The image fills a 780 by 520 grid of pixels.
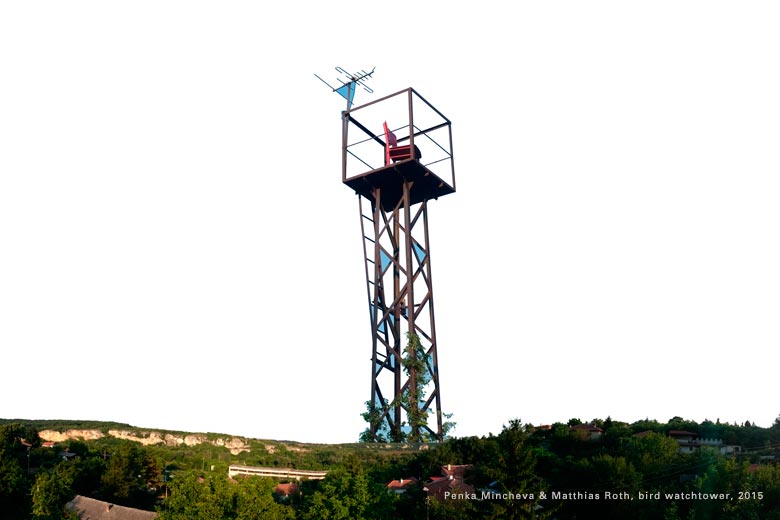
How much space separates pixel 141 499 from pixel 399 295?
23.4 meters

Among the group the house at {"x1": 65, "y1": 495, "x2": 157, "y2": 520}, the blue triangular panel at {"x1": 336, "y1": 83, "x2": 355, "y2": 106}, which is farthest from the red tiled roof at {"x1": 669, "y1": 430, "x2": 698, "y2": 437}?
the house at {"x1": 65, "y1": 495, "x2": 157, "y2": 520}

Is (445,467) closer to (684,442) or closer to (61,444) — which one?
(684,442)

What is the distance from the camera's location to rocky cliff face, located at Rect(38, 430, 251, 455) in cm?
5978

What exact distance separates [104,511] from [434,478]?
61.8 feet

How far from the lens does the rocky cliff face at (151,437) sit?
59.8 meters

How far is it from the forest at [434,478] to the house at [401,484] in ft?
0.61

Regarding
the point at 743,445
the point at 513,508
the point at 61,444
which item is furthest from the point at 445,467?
the point at 61,444

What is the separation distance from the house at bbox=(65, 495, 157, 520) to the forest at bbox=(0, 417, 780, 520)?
3.33 feet

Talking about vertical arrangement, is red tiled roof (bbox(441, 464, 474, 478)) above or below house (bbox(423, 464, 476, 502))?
above

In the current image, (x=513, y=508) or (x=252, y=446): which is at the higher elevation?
(x=252, y=446)

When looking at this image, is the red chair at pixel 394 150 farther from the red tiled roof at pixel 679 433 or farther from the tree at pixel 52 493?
the tree at pixel 52 493

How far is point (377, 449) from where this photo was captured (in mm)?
54312

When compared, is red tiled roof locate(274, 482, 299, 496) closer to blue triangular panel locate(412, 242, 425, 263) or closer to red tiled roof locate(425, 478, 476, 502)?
red tiled roof locate(425, 478, 476, 502)

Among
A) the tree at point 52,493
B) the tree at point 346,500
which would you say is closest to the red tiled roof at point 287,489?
the tree at point 346,500
